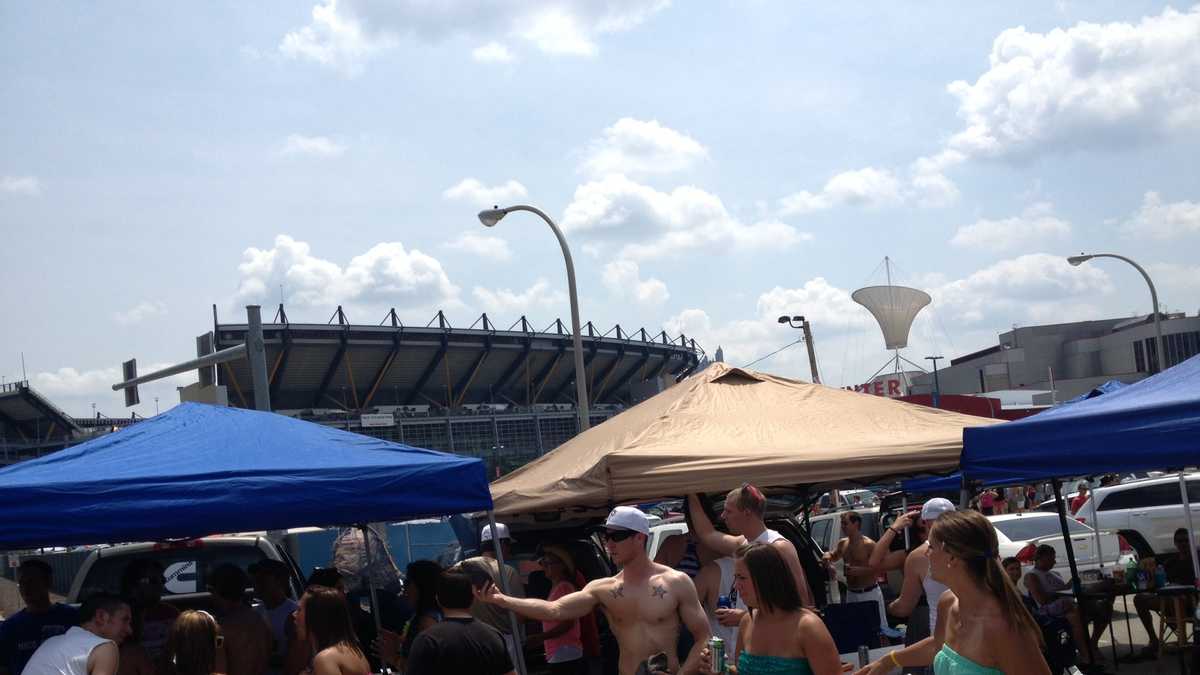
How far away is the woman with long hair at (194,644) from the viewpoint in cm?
542

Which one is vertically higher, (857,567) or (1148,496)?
(857,567)

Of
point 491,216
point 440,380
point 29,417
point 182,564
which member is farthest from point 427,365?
point 182,564

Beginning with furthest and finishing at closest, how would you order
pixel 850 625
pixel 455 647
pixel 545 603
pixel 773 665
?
pixel 850 625 < pixel 545 603 < pixel 455 647 < pixel 773 665

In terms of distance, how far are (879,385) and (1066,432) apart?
73.8 meters

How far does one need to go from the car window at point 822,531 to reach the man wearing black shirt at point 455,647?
1121 centimetres

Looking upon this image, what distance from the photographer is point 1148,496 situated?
20.1 m

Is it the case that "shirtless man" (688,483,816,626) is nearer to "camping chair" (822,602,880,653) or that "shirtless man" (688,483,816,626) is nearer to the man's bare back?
"camping chair" (822,602,880,653)

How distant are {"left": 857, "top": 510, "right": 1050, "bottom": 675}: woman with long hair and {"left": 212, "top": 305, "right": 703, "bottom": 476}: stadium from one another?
5478cm

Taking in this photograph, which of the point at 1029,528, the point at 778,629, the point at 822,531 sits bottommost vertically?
the point at 1029,528

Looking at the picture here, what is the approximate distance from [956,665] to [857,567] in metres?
5.96

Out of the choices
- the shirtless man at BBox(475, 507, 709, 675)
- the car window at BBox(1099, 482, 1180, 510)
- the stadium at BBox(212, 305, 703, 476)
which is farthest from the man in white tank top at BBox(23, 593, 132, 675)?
the stadium at BBox(212, 305, 703, 476)

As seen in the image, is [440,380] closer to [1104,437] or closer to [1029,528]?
[1029,528]

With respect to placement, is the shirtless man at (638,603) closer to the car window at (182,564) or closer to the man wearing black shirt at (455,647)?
the man wearing black shirt at (455,647)

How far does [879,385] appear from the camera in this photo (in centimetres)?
7925
